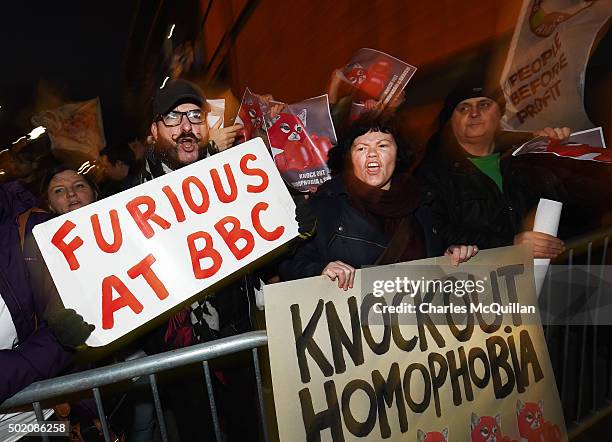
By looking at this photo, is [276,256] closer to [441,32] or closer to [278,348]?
[278,348]

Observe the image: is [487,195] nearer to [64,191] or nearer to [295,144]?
[295,144]

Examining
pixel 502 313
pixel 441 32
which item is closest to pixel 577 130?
pixel 502 313

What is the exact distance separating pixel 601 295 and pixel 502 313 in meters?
0.97

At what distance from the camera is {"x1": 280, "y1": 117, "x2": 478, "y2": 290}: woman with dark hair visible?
7.45 feet

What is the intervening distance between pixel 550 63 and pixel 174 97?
233cm

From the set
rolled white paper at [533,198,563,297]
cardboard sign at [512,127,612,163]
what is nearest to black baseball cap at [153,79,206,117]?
cardboard sign at [512,127,612,163]

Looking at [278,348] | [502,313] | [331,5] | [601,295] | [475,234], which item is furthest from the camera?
[331,5]

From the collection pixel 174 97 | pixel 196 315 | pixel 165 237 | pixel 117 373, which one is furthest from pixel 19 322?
pixel 174 97

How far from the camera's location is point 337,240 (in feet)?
7.54

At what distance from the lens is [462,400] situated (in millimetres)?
2086

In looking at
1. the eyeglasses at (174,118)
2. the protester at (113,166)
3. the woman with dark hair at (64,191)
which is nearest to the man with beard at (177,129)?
the eyeglasses at (174,118)

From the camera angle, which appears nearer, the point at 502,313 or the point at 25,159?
the point at 502,313

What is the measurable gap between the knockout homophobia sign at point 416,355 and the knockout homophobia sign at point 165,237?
14.1 inches

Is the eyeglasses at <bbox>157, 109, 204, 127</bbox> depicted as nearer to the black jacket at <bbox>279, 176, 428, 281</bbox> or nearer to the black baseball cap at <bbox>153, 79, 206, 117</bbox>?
the black baseball cap at <bbox>153, 79, 206, 117</bbox>
